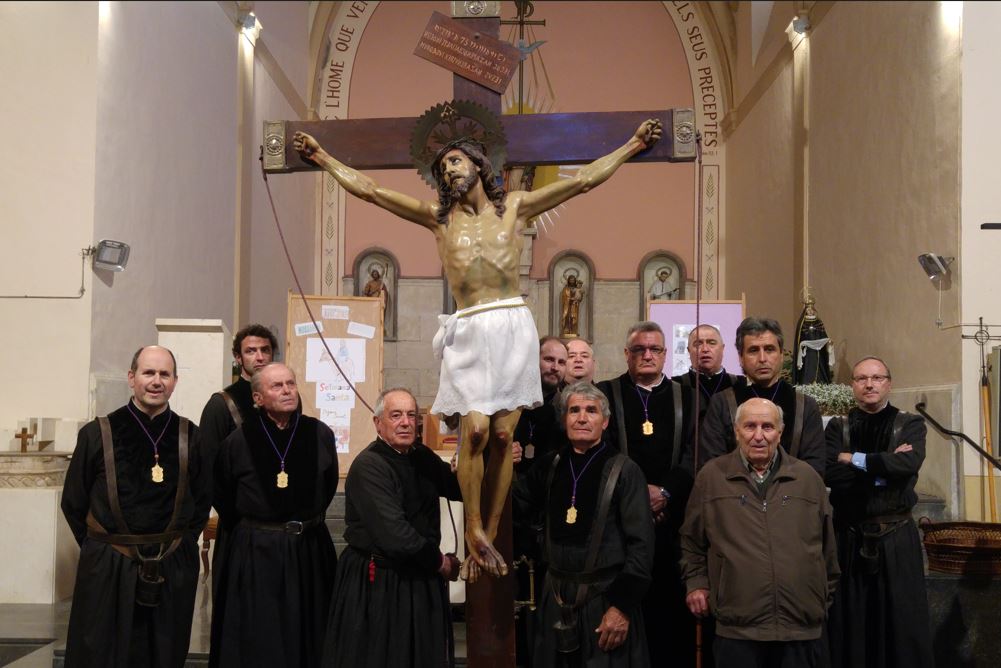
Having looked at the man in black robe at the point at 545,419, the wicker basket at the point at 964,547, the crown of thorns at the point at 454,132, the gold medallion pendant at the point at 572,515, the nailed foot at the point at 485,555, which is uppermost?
the crown of thorns at the point at 454,132

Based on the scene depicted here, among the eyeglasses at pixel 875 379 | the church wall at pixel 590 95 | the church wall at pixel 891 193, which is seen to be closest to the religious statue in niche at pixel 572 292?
the church wall at pixel 590 95

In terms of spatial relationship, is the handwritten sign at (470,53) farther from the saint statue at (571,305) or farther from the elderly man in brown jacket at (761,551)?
the saint statue at (571,305)

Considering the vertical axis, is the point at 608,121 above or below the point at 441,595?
above

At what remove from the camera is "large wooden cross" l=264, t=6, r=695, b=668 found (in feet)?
12.6

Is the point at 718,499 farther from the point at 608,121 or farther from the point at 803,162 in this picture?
the point at 803,162

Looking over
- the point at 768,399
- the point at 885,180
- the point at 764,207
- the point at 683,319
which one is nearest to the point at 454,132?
the point at 768,399

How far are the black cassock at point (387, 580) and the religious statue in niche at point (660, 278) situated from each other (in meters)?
8.99

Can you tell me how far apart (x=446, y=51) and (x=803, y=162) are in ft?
23.5

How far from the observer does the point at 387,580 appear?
392cm

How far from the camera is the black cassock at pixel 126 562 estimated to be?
4.07 metres

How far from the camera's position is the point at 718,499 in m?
3.79

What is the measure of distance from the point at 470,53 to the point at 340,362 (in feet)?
14.6

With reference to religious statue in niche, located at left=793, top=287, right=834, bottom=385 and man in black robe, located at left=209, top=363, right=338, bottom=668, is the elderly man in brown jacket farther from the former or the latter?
religious statue in niche, located at left=793, top=287, right=834, bottom=385

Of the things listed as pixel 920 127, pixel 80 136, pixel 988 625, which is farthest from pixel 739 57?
pixel 988 625
